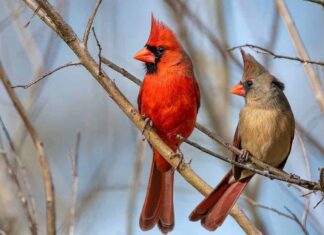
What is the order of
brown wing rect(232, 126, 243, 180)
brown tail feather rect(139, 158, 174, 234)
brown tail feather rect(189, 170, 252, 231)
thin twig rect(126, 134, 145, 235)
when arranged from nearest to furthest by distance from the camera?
brown tail feather rect(189, 170, 252, 231) → thin twig rect(126, 134, 145, 235) → brown wing rect(232, 126, 243, 180) → brown tail feather rect(139, 158, 174, 234)

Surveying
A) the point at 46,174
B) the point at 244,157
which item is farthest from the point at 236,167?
the point at 46,174

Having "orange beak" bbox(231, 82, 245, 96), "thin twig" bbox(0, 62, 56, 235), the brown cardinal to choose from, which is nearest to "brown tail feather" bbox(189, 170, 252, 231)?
the brown cardinal

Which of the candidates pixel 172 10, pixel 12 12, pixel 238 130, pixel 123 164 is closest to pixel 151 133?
pixel 238 130

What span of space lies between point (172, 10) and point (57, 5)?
88 cm

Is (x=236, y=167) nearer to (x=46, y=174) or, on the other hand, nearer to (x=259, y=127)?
(x=259, y=127)

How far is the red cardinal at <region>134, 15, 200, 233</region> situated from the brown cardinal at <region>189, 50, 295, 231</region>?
1.05 ft

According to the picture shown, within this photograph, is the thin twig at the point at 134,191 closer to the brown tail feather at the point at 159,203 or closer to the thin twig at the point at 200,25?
the brown tail feather at the point at 159,203

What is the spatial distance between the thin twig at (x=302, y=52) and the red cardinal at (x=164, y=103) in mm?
941

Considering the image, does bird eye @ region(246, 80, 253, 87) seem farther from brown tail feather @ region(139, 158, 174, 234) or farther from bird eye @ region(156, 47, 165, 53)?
brown tail feather @ region(139, 158, 174, 234)

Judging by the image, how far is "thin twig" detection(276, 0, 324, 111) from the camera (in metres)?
2.72

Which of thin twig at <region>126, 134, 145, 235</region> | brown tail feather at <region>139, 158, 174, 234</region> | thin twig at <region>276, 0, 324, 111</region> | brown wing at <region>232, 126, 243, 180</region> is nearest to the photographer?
thin twig at <region>276, 0, 324, 111</region>

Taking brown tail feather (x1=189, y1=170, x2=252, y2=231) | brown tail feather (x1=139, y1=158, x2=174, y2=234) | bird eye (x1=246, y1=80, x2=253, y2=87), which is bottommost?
brown tail feather (x1=189, y1=170, x2=252, y2=231)

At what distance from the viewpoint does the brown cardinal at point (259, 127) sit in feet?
11.3

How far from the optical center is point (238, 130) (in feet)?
11.7
